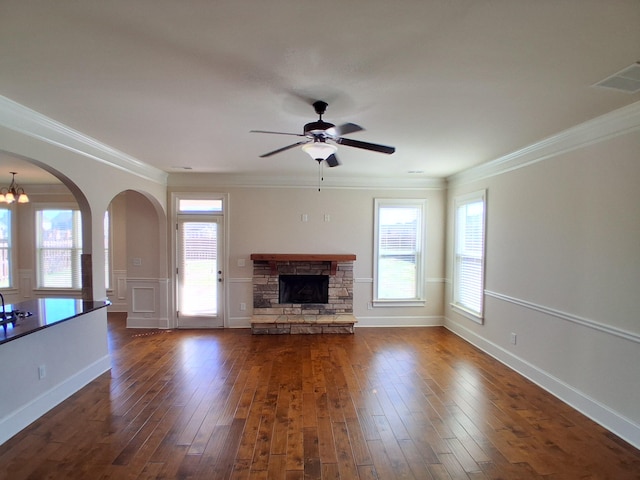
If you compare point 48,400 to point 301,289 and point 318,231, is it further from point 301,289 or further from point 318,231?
point 318,231

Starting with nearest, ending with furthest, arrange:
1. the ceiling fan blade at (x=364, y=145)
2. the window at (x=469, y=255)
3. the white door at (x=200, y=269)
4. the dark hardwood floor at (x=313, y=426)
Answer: the dark hardwood floor at (x=313, y=426), the ceiling fan blade at (x=364, y=145), the window at (x=469, y=255), the white door at (x=200, y=269)

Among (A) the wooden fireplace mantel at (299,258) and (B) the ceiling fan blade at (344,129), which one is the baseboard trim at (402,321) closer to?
(A) the wooden fireplace mantel at (299,258)

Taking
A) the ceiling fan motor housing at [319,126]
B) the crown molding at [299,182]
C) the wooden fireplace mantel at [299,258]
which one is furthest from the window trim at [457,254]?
the ceiling fan motor housing at [319,126]

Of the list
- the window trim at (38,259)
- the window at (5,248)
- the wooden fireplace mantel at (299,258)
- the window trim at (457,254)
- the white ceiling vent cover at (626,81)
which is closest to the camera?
the white ceiling vent cover at (626,81)

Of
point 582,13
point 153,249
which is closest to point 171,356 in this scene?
A: point 153,249

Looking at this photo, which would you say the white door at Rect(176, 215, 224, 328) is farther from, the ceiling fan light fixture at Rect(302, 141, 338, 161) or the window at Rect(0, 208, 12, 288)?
the window at Rect(0, 208, 12, 288)

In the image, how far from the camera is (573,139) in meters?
3.00

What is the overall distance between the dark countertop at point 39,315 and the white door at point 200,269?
175 centimetres

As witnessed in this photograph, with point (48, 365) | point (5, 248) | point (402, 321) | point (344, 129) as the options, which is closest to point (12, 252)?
point (5, 248)

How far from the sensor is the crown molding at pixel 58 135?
2533mm

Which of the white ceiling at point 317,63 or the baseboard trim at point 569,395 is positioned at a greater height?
the white ceiling at point 317,63

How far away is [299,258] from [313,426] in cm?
295

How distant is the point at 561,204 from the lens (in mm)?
3156

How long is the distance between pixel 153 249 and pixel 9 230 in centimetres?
343
